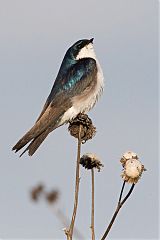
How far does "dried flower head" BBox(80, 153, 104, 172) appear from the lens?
3119 mm

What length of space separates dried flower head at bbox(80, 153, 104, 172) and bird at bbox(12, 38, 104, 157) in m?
1.98

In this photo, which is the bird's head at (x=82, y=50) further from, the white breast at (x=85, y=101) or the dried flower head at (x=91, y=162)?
the dried flower head at (x=91, y=162)

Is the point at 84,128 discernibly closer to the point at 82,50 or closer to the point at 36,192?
the point at 36,192

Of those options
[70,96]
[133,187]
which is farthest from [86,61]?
[133,187]

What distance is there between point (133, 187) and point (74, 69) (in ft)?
11.8

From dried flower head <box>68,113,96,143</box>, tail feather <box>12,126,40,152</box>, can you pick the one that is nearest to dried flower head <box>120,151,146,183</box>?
dried flower head <box>68,113,96,143</box>

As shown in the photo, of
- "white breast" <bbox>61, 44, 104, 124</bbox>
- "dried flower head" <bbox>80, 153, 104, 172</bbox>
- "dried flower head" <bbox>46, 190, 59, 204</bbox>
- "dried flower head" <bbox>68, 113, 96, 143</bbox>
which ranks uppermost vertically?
"white breast" <bbox>61, 44, 104, 124</bbox>

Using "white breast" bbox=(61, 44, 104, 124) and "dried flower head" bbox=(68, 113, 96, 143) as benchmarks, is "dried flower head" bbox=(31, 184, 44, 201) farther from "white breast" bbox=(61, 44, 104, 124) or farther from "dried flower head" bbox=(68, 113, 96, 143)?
"white breast" bbox=(61, 44, 104, 124)

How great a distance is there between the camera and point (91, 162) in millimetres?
3117

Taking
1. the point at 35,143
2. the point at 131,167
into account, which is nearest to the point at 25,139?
the point at 35,143

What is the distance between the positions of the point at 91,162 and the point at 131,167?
1.30ft

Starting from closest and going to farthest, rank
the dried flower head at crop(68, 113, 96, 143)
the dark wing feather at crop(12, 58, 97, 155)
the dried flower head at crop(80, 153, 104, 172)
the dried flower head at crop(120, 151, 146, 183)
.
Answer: the dried flower head at crop(120, 151, 146, 183) → the dried flower head at crop(80, 153, 104, 172) → the dried flower head at crop(68, 113, 96, 143) → the dark wing feather at crop(12, 58, 97, 155)

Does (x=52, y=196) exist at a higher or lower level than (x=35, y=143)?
lower

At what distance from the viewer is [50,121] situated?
5656mm
